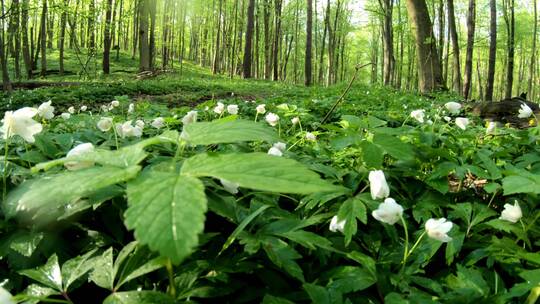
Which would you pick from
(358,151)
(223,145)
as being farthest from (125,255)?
(358,151)

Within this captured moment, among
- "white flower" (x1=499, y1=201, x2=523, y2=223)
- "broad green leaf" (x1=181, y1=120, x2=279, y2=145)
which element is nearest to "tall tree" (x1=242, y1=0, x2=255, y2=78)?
"white flower" (x1=499, y1=201, x2=523, y2=223)

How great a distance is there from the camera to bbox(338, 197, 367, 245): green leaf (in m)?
1.29

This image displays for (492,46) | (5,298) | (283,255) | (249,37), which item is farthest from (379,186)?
(249,37)

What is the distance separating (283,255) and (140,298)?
0.39m

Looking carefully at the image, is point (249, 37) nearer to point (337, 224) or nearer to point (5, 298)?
point (337, 224)

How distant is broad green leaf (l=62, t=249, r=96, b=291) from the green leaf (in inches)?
29.6

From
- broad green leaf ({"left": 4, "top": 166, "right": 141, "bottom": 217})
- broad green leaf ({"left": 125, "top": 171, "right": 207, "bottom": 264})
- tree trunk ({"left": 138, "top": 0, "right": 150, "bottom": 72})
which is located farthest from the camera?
tree trunk ({"left": 138, "top": 0, "right": 150, "bottom": 72})

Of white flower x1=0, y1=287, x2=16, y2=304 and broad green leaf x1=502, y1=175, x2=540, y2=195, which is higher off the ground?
broad green leaf x1=502, y1=175, x2=540, y2=195

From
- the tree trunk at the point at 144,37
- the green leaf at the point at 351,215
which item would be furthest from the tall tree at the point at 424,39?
the tree trunk at the point at 144,37

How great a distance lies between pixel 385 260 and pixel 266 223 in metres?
0.43

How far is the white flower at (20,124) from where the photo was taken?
136 centimetres

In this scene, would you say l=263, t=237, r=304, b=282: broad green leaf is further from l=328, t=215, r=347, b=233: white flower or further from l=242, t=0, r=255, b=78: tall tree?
l=242, t=0, r=255, b=78: tall tree

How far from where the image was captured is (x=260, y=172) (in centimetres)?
78

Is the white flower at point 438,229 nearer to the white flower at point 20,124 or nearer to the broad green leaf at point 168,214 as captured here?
the broad green leaf at point 168,214
